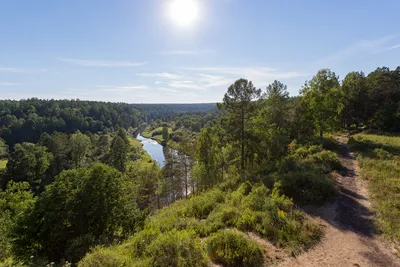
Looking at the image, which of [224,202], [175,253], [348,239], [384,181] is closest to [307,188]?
[348,239]

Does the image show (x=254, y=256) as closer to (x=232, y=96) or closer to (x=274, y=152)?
(x=232, y=96)

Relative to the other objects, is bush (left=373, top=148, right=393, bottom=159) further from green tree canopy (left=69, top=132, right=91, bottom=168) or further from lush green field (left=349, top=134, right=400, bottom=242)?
green tree canopy (left=69, top=132, right=91, bottom=168)

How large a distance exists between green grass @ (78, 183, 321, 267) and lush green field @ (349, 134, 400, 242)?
11.0 feet

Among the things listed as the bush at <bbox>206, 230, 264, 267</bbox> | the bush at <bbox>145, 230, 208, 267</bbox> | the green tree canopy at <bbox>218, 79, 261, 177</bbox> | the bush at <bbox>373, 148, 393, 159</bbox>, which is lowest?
the bush at <bbox>206, 230, 264, 267</bbox>

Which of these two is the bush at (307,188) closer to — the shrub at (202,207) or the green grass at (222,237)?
the green grass at (222,237)

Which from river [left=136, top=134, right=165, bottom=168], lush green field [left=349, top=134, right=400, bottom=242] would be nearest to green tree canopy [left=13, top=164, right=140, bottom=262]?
lush green field [left=349, top=134, right=400, bottom=242]

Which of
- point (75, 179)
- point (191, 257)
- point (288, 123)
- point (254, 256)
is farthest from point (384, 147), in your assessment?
point (75, 179)

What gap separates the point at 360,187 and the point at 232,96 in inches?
502

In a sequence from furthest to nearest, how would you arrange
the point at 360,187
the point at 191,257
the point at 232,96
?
the point at 232,96 < the point at 360,187 < the point at 191,257

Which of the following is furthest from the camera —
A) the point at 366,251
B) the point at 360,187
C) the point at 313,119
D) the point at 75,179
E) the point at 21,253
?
the point at 313,119

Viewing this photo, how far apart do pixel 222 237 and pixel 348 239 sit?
566 centimetres

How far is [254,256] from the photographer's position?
26.8 feet

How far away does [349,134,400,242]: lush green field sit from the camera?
1057cm

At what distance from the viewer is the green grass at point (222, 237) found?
7.80 metres
